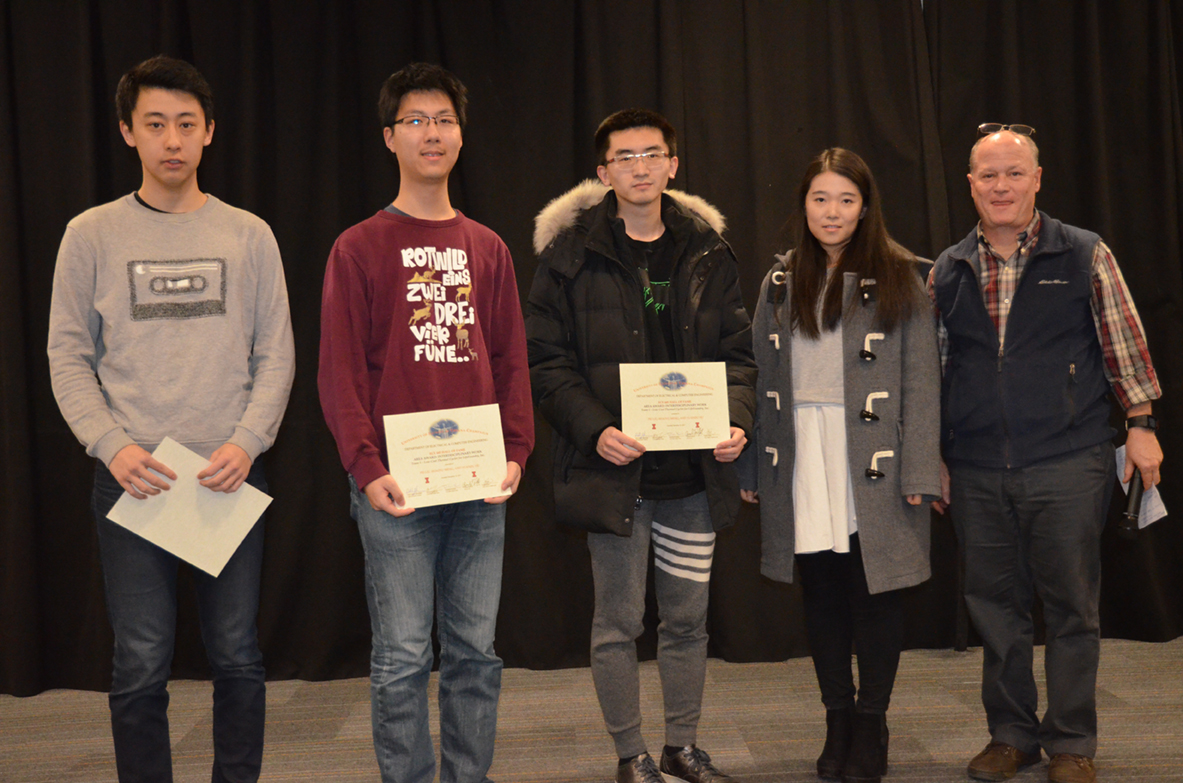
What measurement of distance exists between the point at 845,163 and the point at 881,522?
3.29 feet

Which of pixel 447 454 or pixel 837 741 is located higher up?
pixel 447 454

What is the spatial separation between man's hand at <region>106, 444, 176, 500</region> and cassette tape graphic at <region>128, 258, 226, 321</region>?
334mm

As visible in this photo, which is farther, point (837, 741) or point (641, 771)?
point (837, 741)

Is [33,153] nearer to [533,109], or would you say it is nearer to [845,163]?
[533,109]

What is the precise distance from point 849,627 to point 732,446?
27.0 inches

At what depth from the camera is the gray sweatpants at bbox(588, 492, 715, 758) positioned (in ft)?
7.78

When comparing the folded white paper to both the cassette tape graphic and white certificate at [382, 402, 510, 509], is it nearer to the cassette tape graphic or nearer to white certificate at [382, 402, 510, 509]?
white certificate at [382, 402, 510, 509]

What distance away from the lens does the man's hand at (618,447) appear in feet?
7.34

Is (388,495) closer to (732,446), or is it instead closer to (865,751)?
(732,446)

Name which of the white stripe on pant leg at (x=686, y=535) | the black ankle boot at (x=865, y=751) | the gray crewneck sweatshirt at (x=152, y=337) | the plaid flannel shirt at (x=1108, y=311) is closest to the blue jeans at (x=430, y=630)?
the gray crewneck sweatshirt at (x=152, y=337)

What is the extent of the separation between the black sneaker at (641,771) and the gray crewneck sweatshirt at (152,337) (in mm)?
1307

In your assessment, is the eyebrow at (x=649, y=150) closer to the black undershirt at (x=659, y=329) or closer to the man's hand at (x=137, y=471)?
the black undershirt at (x=659, y=329)

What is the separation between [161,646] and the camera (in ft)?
6.84

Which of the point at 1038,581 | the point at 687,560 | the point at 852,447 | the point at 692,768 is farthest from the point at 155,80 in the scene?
the point at 1038,581
